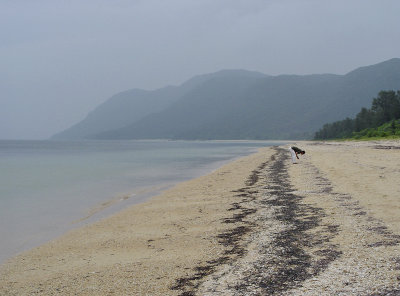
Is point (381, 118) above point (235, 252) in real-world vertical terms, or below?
above

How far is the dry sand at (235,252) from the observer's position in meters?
5.78

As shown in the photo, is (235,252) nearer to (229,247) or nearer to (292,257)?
(229,247)

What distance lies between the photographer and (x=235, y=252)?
25.0 feet

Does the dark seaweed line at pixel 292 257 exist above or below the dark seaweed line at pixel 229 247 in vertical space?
above

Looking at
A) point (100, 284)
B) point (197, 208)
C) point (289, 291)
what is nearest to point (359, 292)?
point (289, 291)

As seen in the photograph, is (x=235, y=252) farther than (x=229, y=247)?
No

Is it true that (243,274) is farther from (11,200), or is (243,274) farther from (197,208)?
(11,200)

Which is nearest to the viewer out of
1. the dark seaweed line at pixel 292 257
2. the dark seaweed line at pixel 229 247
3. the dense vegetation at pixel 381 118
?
the dark seaweed line at pixel 292 257

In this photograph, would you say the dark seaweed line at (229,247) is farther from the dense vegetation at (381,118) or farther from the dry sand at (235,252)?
the dense vegetation at (381,118)

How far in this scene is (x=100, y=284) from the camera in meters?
6.49

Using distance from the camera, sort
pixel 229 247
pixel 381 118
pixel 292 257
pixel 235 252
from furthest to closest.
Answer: pixel 381 118 < pixel 229 247 < pixel 235 252 < pixel 292 257

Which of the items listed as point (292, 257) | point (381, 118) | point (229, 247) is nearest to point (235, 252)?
point (229, 247)

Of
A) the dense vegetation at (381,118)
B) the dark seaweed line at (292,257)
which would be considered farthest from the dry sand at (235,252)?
the dense vegetation at (381,118)

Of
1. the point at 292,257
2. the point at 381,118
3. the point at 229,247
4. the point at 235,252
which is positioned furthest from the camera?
the point at 381,118
